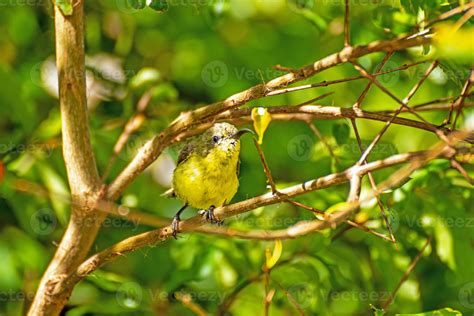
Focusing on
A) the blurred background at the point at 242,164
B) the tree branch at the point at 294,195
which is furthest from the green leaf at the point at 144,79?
the tree branch at the point at 294,195

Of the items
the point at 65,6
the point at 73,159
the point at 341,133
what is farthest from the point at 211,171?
the point at 65,6

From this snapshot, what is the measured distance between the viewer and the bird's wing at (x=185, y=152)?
4312mm

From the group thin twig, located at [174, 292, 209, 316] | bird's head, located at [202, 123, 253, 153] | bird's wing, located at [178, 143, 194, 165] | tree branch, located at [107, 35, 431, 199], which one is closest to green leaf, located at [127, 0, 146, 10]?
tree branch, located at [107, 35, 431, 199]

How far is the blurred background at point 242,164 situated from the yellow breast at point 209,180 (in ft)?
0.41

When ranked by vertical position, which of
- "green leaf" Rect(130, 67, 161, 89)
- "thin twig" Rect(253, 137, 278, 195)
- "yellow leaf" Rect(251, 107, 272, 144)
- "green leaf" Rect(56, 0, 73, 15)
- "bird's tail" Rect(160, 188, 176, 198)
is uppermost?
"green leaf" Rect(130, 67, 161, 89)

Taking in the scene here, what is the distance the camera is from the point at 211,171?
160 inches

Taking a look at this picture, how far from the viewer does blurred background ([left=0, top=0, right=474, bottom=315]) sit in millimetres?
3607

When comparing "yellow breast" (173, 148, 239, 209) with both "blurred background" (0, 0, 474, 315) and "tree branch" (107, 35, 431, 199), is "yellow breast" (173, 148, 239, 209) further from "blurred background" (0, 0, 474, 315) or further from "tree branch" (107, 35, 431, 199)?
"tree branch" (107, 35, 431, 199)

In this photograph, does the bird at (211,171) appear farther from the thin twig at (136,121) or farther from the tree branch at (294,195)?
the tree branch at (294,195)

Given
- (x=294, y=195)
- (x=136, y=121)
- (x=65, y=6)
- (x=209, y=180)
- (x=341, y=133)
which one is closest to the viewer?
(x=294, y=195)

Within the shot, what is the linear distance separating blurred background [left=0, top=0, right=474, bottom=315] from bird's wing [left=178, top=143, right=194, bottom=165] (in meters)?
0.11

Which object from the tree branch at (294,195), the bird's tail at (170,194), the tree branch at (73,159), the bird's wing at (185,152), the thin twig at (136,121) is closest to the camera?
the tree branch at (294,195)

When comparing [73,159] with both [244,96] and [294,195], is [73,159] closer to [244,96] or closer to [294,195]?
[244,96]

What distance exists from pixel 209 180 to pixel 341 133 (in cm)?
83
